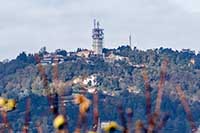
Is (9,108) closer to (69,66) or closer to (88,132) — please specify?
(88,132)

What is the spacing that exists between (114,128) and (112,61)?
160551 millimetres

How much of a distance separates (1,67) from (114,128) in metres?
167

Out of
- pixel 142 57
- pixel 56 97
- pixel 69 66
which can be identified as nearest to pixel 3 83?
pixel 69 66

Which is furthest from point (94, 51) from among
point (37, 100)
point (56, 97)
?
point (56, 97)

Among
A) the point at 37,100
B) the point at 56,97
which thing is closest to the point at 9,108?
the point at 56,97

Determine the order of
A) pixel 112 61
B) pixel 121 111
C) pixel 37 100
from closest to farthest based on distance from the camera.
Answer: pixel 121 111, pixel 37 100, pixel 112 61

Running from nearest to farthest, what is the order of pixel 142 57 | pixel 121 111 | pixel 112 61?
pixel 121 111 → pixel 142 57 → pixel 112 61

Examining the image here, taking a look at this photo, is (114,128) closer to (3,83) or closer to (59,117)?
(59,117)

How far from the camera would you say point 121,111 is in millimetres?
3564

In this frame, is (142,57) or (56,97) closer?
(56,97)

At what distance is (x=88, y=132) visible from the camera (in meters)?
3.67

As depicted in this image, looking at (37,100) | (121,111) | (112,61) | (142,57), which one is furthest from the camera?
(112,61)

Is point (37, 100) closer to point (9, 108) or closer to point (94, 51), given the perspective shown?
point (94, 51)

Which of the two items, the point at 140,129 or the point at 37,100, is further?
the point at 37,100
